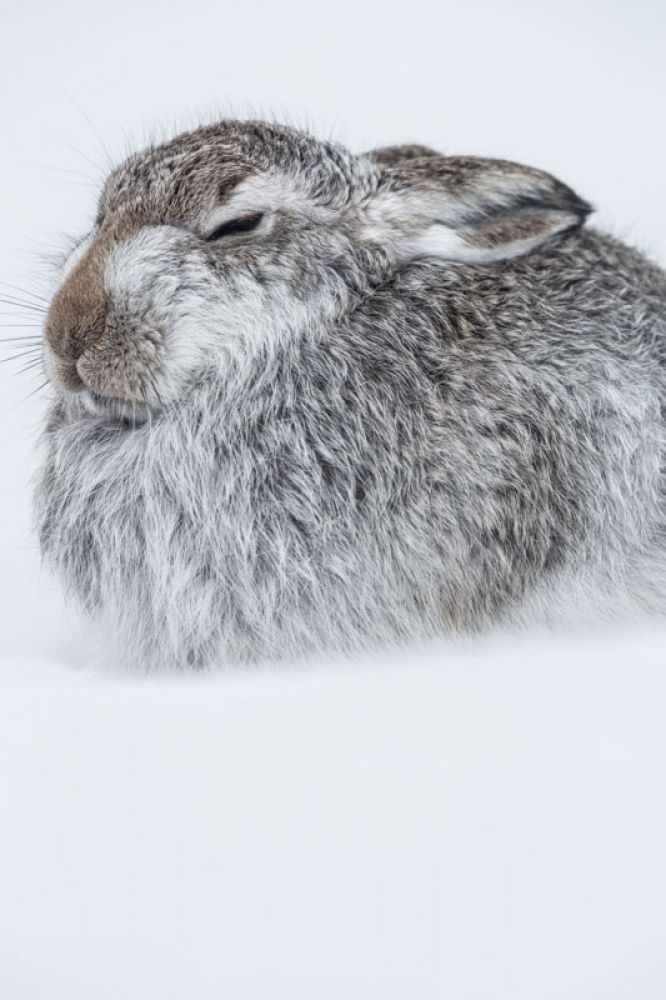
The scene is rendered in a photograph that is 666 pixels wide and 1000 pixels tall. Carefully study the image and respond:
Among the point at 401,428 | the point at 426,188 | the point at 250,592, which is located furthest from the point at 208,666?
the point at 426,188

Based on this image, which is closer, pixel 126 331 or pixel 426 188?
pixel 126 331

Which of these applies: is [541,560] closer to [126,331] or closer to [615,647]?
[615,647]

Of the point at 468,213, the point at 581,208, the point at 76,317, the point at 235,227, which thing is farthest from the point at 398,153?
the point at 76,317

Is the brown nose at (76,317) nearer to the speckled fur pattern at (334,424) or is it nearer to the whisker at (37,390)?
the speckled fur pattern at (334,424)

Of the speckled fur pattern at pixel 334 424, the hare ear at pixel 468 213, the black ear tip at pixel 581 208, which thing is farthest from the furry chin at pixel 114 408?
the black ear tip at pixel 581 208

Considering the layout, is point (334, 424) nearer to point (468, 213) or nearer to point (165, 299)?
point (165, 299)

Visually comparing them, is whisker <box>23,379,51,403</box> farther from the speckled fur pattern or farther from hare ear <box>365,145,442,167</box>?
hare ear <box>365,145,442,167</box>

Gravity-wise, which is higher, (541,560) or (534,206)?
(534,206)
